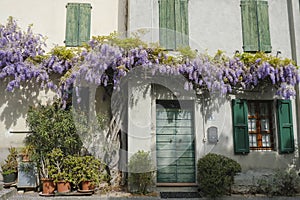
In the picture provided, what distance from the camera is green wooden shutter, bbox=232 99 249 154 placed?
736cm

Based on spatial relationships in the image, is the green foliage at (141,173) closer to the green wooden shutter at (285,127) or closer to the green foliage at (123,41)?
the green foliage at (123,41)

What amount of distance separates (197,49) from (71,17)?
3.27 meters

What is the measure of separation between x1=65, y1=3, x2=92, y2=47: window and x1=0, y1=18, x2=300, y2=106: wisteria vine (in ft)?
1.95

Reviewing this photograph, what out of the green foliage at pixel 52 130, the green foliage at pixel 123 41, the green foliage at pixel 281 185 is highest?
the green foliage at pixel 123 41

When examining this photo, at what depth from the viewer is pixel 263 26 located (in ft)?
26.1

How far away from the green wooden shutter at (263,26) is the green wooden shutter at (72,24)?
4518 millimetres

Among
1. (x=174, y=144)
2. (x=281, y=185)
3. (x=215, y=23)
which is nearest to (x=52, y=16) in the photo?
(x=215, y=23)

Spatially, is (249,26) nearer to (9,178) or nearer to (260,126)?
(260,126)

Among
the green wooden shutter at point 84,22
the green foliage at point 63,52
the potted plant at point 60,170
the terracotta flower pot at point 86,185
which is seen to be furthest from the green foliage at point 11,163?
the green wooden shutter at point 84,22

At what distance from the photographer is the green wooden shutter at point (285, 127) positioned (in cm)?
745

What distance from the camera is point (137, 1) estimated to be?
7633 millimetres

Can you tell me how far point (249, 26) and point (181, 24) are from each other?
1692mm

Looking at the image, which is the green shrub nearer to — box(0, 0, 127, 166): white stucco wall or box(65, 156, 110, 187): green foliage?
box(65, 156, 110, 187): green foliage

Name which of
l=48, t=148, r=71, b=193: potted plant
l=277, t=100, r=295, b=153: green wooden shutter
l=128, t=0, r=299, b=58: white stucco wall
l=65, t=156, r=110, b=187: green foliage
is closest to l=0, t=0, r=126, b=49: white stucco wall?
l=128, t=0, r=299, b=58: white stucco wall
